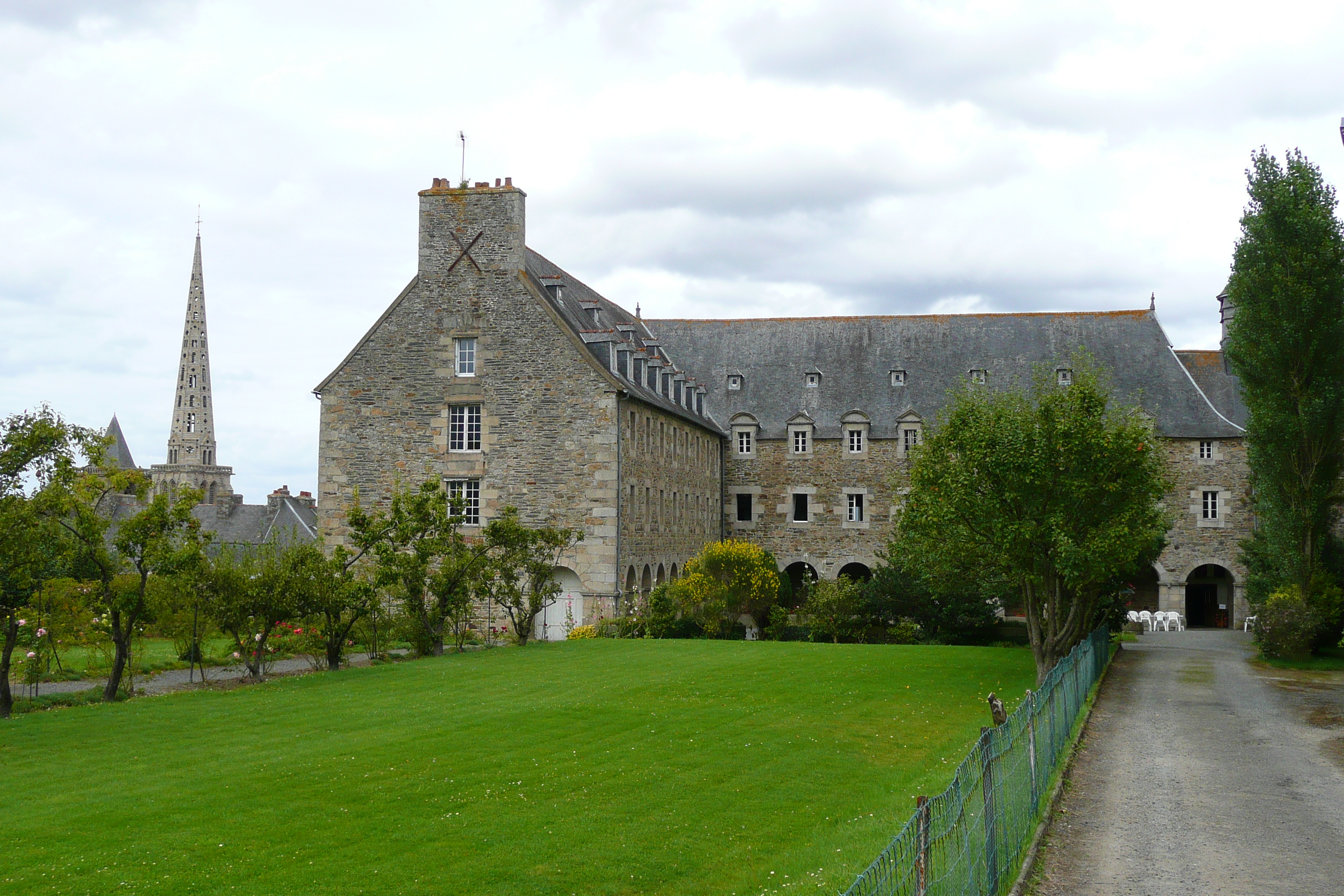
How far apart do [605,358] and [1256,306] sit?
56.2ft

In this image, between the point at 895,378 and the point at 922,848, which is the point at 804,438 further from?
the point at 922,848

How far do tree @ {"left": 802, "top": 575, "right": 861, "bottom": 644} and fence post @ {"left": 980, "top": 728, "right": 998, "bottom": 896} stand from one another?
82.8ft

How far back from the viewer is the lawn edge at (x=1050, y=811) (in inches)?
347

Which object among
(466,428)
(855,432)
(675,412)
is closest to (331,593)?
(466,428)

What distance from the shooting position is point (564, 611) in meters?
32.8

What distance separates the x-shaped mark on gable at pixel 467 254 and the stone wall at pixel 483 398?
38mm

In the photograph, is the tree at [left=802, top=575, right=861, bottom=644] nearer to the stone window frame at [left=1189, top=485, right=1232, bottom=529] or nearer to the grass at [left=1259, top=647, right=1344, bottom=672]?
the grass at [left=1259, top=647, right=1344, bottom=672]

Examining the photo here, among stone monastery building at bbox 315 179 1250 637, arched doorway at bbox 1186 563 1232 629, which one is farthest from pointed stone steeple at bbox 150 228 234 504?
arched doorway at bbox 1186 563 1232 629

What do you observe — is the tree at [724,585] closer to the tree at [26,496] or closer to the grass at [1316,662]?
the grass at [1316,662]

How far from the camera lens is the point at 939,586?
2558 cm

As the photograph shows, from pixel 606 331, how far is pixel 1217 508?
80.3 ft

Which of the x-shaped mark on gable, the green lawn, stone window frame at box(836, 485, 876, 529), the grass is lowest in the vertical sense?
the grass

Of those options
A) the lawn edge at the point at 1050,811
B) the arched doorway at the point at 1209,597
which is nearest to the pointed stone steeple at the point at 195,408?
the arched doorway at the point at 1209,597

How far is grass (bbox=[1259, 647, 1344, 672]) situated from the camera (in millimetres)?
26578
